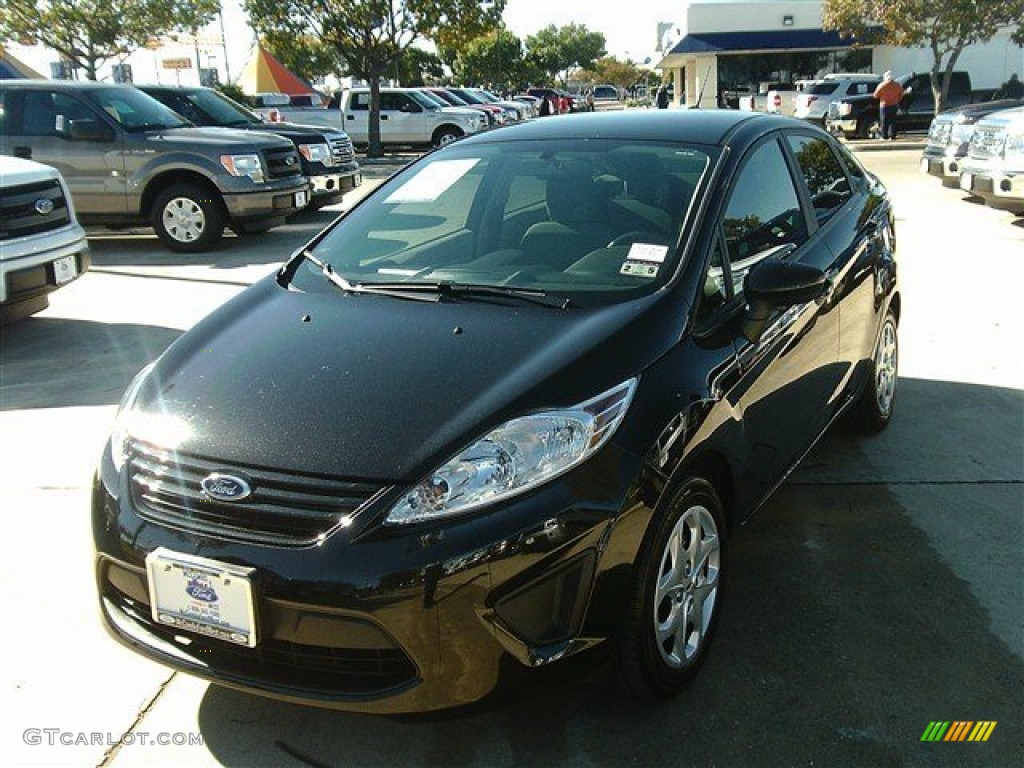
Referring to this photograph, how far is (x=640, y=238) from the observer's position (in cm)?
337

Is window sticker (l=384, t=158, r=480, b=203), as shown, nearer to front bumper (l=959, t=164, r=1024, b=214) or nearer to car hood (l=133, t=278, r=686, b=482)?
car hood (l=133, t=278, r=686, b=482)

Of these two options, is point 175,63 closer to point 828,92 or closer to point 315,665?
point 828,92

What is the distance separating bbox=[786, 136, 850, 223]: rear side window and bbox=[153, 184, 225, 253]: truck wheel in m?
7.79

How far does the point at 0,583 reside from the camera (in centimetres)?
362

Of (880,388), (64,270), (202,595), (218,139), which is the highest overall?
(218,139)

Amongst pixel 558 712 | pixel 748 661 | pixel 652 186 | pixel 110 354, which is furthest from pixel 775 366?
pixel 110 354

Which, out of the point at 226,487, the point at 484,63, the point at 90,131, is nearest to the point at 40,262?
the point at 90,131

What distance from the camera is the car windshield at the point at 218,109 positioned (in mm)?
13336

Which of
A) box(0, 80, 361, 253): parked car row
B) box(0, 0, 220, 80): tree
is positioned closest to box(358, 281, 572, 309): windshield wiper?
box(0, 80, 361, 253): parked car row

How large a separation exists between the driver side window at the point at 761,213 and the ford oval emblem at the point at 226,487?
1.78 meters

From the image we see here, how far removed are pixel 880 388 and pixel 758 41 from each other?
4022 cm

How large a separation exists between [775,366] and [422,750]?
1736mm

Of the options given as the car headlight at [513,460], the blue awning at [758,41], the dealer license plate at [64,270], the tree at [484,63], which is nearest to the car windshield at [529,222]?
the car headlight at [513,460]

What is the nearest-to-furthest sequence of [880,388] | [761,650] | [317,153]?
[761,650] → [880,388] → [317,153]
